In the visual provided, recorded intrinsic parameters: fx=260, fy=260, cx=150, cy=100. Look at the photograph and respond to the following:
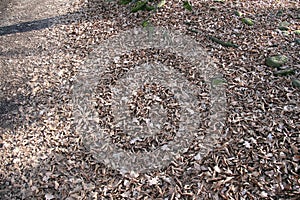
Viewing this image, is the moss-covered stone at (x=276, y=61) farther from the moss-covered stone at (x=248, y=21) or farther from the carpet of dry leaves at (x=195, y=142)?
the moss-covered stone at (x=248, y=21)

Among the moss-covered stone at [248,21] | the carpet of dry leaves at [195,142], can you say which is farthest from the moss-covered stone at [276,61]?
the moss-covered stone at [248,21]

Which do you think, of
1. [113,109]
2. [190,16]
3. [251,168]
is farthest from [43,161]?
[190,16]

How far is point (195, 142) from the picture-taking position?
148 inches

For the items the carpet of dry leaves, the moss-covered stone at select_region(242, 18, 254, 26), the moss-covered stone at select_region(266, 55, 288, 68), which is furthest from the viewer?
the moss-covered stone at select_region(242, 18, 254, 26)

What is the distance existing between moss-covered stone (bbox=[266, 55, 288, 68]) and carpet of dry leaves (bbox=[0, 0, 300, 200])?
0.12 metres

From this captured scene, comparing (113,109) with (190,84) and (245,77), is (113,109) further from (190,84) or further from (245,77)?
(245,77)

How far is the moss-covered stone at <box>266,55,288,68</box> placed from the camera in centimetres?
459

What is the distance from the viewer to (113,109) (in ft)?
14.3

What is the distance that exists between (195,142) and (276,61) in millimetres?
2220

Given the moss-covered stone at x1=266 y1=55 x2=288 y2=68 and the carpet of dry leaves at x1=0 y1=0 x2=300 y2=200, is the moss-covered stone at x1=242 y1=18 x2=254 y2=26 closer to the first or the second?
the carpet of dry leaves at x1=0 y1=0 x2=300 y2=200

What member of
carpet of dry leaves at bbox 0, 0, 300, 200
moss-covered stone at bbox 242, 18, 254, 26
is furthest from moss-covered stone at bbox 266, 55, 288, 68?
moss-covered stone at bbox 242, 18, 254, 26

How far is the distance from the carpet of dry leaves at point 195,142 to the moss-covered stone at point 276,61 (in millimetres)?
120

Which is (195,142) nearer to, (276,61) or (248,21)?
(276,61)

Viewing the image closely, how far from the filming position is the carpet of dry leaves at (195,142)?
3.35 meters
